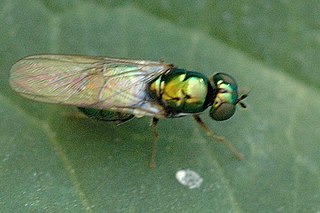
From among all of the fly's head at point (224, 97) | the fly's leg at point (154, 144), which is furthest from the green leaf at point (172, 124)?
the fly's head at point (224, 97)

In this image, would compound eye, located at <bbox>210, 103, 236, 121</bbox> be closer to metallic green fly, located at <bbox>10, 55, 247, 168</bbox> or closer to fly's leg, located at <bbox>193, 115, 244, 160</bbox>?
metallic green fly, located at <bbox>10, 55, 247, 168</bbox>

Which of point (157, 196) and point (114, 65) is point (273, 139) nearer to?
point (157, 196)

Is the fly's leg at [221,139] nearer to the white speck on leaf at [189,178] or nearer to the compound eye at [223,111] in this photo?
the compound eye at [223,111]

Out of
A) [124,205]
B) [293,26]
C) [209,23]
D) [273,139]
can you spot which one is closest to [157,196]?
[124,205]

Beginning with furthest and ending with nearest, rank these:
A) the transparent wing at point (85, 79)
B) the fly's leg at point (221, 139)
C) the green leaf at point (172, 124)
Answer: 1. the fly's leg at point (221, 139)
2. the transparent wing at point (85, 79)
3. the green leaf at point (172, 124)

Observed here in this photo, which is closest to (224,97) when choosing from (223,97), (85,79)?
(223,97)

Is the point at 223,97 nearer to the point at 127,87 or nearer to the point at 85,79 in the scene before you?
the point at 127,87

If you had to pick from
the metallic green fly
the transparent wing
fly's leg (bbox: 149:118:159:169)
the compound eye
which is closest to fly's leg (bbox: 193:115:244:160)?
the metallic green fly

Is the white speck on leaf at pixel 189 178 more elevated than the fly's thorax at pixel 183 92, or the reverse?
the fly's thorax at pixel 183 92
